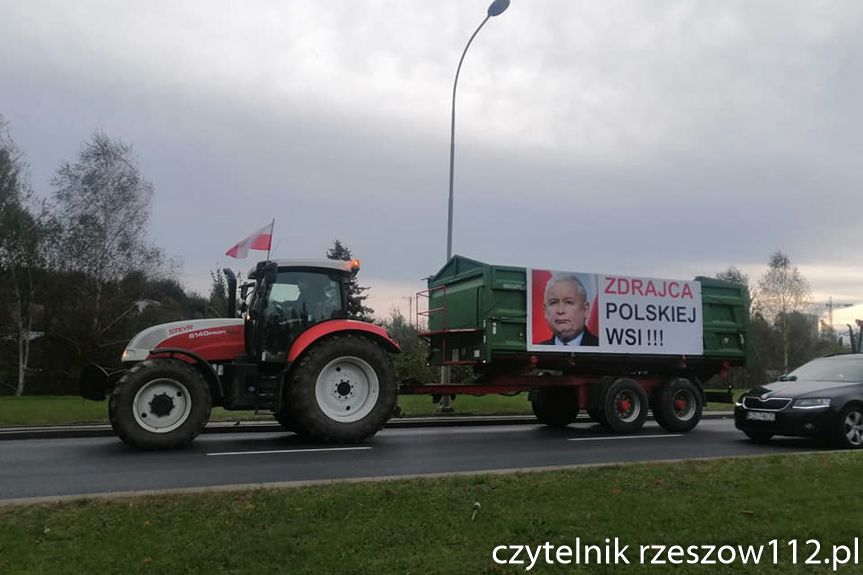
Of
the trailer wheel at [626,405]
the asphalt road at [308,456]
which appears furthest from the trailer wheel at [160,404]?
the trailer wheel at [626,405]

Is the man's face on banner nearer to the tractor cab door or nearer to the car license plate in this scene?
the car license plate

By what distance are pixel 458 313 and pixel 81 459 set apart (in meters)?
6.66

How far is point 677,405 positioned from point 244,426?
7.91m

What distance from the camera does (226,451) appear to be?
9.16 metres

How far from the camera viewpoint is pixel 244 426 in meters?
13.0

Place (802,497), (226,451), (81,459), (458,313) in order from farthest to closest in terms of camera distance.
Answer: (458,313)
(226,451)
(81,459)
(802,497)

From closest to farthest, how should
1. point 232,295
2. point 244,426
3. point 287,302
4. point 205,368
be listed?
point 205,368
point 287,302
point 232,295
point 244,426

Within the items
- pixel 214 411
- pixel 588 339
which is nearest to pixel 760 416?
pixel 588 339

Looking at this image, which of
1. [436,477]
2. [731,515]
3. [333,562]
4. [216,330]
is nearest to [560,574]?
[333,562]

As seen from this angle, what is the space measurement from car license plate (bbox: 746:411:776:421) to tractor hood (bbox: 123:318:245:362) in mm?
7672

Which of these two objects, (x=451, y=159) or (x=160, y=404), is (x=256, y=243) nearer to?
(x=160, y=404)

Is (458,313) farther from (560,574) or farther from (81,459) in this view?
(560,574)

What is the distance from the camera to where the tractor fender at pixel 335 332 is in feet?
32.3

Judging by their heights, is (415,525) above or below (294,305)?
below
